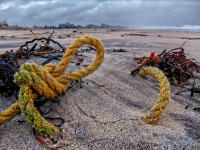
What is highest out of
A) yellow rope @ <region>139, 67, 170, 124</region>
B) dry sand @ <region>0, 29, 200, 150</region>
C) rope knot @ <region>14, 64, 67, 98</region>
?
rope knot @ <region>14, 64, 67, 98</region>

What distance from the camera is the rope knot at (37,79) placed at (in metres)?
0.88

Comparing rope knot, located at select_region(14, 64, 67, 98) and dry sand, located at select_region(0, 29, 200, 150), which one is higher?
rope knot, located at select_region(14, 64, 67, 98)

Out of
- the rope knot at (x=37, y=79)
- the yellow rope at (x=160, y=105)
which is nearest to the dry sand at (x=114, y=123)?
the yellow rope at (x=160, y=105)

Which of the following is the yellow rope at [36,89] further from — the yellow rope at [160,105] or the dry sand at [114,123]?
the yellow rope at [160,105]

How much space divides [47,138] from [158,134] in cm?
57

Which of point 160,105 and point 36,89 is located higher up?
point 36,89

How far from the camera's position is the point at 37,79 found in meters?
0.89


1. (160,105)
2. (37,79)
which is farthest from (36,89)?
(160,105)

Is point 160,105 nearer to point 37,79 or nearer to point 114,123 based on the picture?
point 114,123

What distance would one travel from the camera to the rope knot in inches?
34.8

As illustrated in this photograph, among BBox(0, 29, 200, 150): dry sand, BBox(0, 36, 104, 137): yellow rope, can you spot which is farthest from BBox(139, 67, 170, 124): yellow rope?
BBox(0, 36, 104, 137): yellow rope

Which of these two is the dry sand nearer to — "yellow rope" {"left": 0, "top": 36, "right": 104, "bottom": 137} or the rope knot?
"yellow rope" {"left": 0, "top": 36, "right": 104, "bottom": 137}

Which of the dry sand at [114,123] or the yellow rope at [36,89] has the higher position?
the yellow rope at [36,89]

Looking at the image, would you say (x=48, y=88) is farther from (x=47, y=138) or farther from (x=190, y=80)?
(x=190, y=80)
